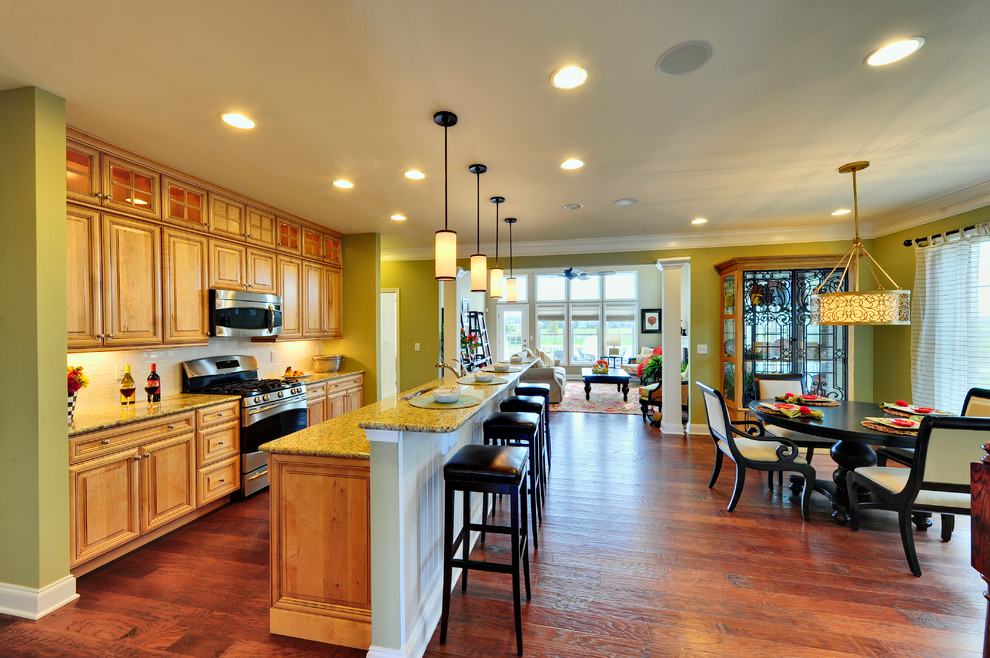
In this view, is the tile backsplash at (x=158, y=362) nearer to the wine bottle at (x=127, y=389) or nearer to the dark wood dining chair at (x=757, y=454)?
the wine bottle at (x=127, y=389)

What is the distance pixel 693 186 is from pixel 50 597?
4821mm

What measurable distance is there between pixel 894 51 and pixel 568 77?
1.35 meters

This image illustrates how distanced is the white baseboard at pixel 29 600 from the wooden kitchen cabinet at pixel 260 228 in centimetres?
270

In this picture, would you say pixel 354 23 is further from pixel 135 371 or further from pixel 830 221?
pixel 830 221

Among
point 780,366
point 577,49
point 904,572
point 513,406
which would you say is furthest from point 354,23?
point 780,366

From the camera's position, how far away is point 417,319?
6.10m

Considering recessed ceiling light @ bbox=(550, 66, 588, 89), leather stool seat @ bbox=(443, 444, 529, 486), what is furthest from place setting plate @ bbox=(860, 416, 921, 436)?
recessed ceiling light @ bbox=(550, 66, 588, 89)

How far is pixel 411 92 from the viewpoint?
2020mm

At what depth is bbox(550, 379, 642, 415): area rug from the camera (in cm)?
690

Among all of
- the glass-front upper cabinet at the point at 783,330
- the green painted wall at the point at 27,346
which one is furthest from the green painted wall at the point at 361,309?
the glass-front upper cabinet at the point at 783,330

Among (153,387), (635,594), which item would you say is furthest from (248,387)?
(635,594)

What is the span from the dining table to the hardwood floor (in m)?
0.17

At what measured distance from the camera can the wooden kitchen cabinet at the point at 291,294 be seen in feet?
13.6

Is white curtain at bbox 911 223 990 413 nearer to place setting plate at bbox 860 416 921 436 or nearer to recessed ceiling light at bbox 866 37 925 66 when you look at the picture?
place setting plate at bbox 860 416 921 436
